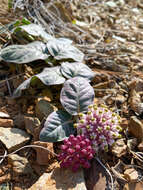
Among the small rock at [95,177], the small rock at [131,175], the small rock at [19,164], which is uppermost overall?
the small rock at [19,164]

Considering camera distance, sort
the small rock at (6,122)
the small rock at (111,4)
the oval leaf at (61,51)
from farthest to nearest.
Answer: the small rock at (111,4) → the oval leaf at (61,51) → the small rock at (6,122)

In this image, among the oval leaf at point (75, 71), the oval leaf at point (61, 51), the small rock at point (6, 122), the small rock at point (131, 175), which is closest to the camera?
the small rock at point (131, 175)

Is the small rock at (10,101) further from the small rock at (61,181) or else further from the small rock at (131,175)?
the small rock at (131,175)

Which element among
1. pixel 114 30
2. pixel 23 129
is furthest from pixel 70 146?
pixel 114 30

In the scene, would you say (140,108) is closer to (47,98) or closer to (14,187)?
(47,98)

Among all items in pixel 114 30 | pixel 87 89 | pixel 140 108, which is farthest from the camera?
pixel 114 30

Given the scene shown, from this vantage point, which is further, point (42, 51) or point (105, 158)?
point (42, 51)

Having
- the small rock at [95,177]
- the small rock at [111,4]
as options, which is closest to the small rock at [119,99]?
the small rock at [95,177]
